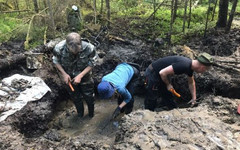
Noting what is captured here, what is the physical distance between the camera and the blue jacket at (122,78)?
396cm

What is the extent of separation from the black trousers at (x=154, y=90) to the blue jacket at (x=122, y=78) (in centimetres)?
35

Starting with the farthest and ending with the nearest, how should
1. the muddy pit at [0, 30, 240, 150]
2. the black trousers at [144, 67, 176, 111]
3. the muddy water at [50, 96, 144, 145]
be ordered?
the muddy water at [50, 96, 144, 145], the black trousers at [144, 67, 176, 111], the muddy pit at [0, 30, 240, 150]

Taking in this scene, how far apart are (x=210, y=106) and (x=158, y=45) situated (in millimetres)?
2700

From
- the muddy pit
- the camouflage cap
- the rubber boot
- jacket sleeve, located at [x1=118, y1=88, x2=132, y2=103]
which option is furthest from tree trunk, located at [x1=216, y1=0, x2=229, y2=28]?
the rubber boot

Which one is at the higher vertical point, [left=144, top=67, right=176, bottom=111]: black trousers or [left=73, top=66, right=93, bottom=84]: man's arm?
[left=73, top=66, right=93, bottom=84]: man's arm

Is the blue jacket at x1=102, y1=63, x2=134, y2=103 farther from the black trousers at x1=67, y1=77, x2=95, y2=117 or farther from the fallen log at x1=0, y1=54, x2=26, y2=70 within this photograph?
the fallen log at x1=0, y1=54, x2=26, y2=70

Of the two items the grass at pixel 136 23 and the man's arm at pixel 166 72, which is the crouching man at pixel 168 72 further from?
the grass at pixel 136 23

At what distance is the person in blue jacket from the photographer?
3789 millimetres

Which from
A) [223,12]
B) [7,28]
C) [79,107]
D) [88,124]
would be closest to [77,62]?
[79,107]

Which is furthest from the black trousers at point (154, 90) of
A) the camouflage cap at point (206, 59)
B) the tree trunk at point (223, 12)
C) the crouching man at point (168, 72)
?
the tree trunk at point (223, 12)

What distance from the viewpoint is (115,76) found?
13.3 ft

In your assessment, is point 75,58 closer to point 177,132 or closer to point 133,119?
point 133,119

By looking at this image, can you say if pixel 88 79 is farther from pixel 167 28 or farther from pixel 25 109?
pixel 167 28

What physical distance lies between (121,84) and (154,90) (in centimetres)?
70
